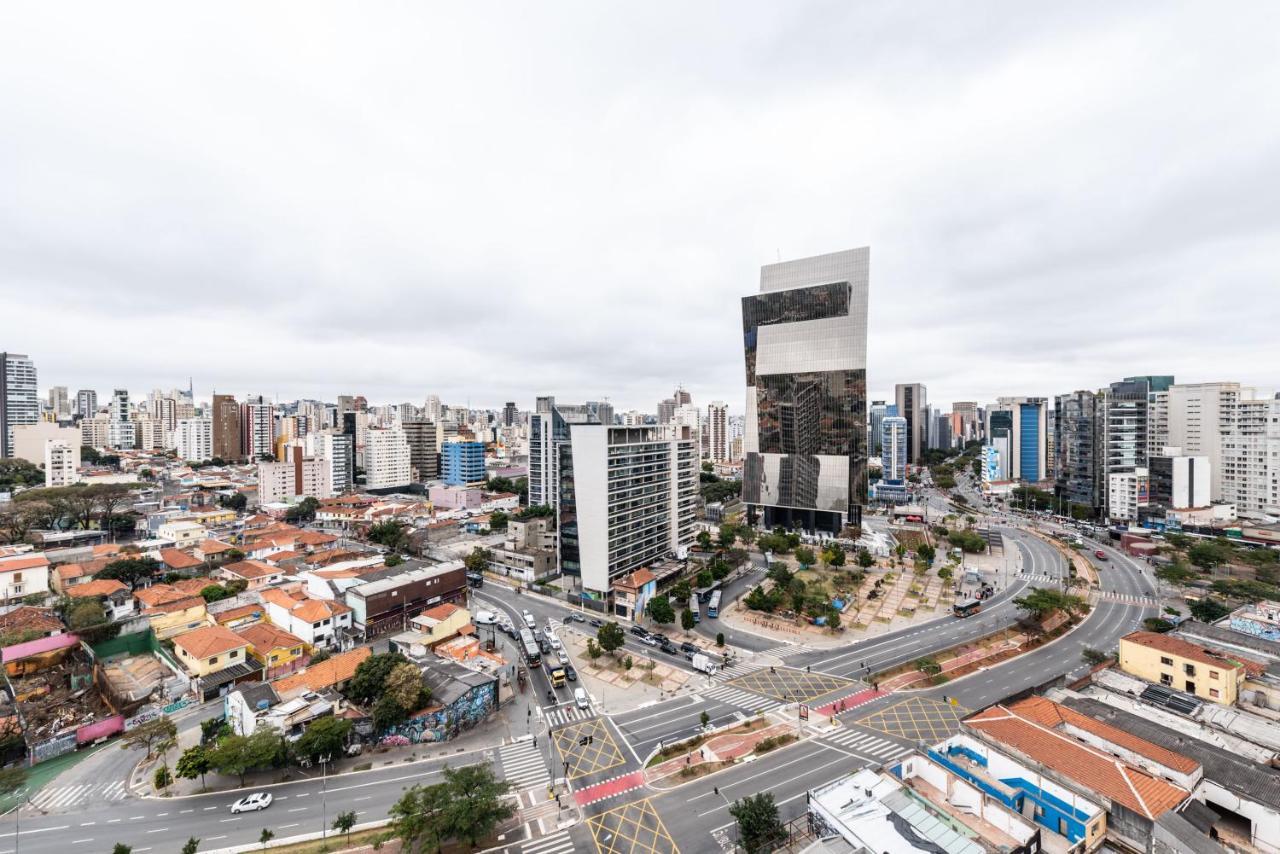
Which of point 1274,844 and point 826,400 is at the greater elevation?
point 826,400

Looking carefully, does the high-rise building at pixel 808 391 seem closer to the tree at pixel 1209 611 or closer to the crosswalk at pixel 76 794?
the tree at pixel 1209 611

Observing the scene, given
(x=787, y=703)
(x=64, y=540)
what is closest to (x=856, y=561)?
(x=787, y=703)

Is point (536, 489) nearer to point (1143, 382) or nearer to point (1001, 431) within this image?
point (1143, 382)

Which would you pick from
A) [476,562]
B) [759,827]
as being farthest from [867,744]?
[476,562]

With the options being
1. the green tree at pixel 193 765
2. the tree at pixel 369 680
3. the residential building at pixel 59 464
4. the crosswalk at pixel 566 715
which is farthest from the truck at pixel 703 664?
the residential building at pixel 59 464

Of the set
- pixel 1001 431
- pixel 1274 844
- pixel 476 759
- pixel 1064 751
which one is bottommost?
pixel 476 759

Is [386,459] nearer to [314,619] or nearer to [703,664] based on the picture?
[314,619]

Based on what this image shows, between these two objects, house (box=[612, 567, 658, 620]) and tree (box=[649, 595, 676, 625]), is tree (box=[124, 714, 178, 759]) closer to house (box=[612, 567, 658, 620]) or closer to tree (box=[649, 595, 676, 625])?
tree (box=[649, 595, 676, 625])
